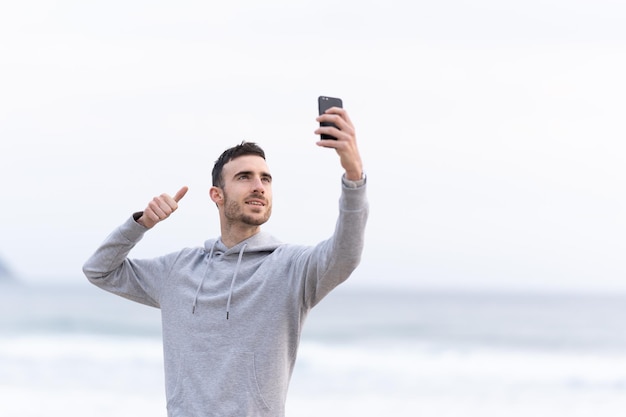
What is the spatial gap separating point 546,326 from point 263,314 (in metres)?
18.1

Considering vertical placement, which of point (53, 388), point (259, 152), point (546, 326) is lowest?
point (259, 152)

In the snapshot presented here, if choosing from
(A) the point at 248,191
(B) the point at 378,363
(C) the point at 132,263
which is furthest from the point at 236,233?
(B) the point at 378,363

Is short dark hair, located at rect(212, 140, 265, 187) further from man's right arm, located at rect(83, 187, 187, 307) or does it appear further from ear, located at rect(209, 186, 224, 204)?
man's right arm, located at rect(83, 187, 187, 307)

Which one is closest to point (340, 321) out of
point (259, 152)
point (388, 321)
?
point (388, 321)

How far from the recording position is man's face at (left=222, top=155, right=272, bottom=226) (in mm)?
2900

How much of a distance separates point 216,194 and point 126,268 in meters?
0.46

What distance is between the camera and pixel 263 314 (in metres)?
2.79

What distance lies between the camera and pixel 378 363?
44.6 ft

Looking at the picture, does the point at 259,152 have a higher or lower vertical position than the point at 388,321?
lower

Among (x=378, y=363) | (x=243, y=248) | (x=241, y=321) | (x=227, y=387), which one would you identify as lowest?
(x=227, y=387)

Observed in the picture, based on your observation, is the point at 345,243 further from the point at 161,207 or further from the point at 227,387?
the point at 161,207

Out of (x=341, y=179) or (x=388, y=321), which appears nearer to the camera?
(x=341, y=179)

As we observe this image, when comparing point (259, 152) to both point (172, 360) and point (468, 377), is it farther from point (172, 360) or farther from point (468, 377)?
point (468, 377)

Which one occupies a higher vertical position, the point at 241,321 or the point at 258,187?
the point at 258,187
